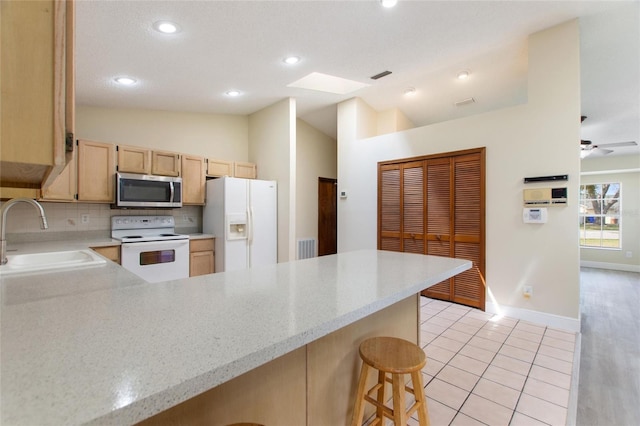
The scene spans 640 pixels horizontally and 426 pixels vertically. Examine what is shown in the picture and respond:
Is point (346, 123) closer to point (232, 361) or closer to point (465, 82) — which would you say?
point (465, 82)

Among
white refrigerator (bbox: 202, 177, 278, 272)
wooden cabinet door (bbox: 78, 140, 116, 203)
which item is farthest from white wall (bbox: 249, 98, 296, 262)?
wooden cabinet door (bbox: 78, 140, 116, 203)

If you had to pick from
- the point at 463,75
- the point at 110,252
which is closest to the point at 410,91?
the point at 463,75

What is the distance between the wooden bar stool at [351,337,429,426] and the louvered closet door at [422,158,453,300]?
8.86 ft

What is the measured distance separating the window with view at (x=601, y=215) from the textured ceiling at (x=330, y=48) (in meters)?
3.01

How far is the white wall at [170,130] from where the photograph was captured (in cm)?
368

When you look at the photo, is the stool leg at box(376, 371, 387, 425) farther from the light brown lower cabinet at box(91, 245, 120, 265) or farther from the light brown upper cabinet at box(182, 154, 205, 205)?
the light brown upper cabinet at box(182, 154, 205, 205)

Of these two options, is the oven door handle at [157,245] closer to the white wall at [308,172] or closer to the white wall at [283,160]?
the white wall at [283,160]

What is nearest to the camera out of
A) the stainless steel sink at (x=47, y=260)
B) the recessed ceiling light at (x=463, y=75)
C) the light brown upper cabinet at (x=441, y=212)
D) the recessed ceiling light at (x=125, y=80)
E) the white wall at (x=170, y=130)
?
the stainless steel sink at (x=47, y=260)

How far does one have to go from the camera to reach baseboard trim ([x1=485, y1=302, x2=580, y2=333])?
117 inches

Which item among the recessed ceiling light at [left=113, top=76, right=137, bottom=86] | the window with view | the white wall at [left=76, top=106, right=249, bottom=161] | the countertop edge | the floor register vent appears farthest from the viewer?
the window with view

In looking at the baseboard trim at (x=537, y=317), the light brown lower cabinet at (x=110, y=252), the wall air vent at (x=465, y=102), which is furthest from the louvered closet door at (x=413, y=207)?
the light brown lower cabinet at (x=110, y=252)

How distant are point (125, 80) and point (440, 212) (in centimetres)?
399

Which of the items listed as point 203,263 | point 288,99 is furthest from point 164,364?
point 288,99

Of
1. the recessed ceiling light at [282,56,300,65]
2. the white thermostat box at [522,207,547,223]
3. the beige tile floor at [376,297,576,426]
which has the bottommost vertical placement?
the beige tile floor at [376,297,576,426]
